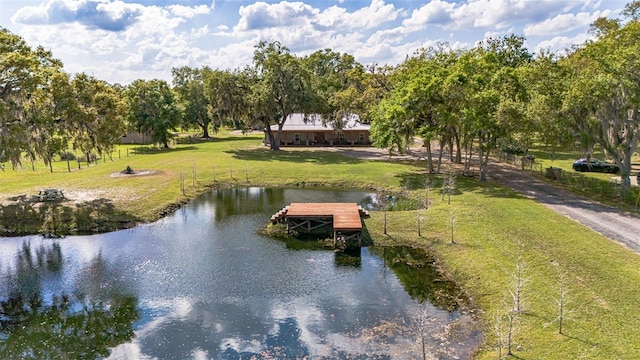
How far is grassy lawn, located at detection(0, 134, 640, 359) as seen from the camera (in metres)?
12.6

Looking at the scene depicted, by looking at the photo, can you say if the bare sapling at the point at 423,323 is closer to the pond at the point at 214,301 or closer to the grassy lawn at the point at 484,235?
the pond at the point at 214,301

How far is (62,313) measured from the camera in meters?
15.4

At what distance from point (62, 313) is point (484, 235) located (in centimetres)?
1779

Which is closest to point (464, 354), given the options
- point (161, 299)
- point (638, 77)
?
point (161, 299)

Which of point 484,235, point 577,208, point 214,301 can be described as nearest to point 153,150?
point 214,301

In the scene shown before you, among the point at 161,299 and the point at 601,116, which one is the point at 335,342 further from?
the point at 601,116

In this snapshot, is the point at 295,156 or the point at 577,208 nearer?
the point at 577,208

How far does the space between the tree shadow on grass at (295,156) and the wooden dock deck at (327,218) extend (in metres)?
19.0

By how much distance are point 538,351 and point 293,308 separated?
7.76 meters

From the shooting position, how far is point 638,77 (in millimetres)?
23625

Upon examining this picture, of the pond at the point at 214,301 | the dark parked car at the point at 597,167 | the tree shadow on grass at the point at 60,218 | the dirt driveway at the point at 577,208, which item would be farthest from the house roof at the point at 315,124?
the pond at the point at 214,301

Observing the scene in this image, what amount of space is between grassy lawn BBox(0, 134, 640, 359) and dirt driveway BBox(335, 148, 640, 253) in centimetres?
94

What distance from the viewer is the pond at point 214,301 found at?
13125mm

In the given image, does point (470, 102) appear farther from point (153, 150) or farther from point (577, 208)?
point (153, 150)
